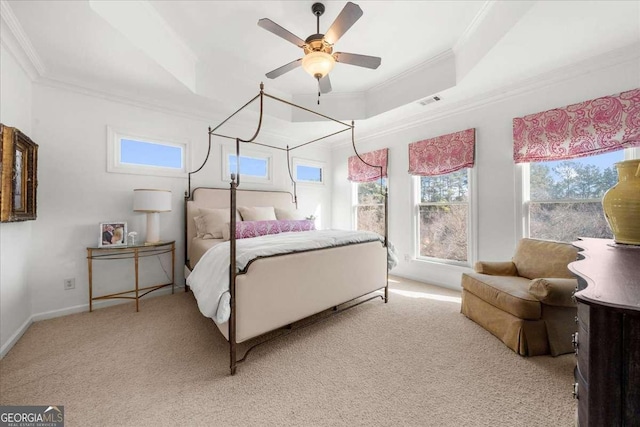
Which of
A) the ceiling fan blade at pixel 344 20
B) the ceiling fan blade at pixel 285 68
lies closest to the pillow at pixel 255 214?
the ceiling fan blade at pixel 285 68

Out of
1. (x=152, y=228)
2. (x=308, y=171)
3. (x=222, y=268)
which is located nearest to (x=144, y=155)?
(x=152, y=228)

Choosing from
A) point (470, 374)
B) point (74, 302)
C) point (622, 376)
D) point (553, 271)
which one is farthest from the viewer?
point (74, 302)

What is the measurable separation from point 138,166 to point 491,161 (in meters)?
4.68

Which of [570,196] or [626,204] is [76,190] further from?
[570,196]

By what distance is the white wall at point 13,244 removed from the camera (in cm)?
203

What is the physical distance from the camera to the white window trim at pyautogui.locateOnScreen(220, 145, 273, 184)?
4.02 metres

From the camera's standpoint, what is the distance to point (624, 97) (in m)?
2.28

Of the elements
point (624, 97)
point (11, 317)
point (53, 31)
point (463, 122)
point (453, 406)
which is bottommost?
point (453, 406)

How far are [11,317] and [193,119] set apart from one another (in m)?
2.91

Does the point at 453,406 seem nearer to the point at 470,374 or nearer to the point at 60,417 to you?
the point at 470,374

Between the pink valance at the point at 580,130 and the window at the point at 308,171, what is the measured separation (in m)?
3.41

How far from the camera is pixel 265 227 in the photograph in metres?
3.21

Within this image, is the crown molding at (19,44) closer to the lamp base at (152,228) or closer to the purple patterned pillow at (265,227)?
the lamp base at (152,228)

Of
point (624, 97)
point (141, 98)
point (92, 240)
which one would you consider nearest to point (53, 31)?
point (141, 98)
